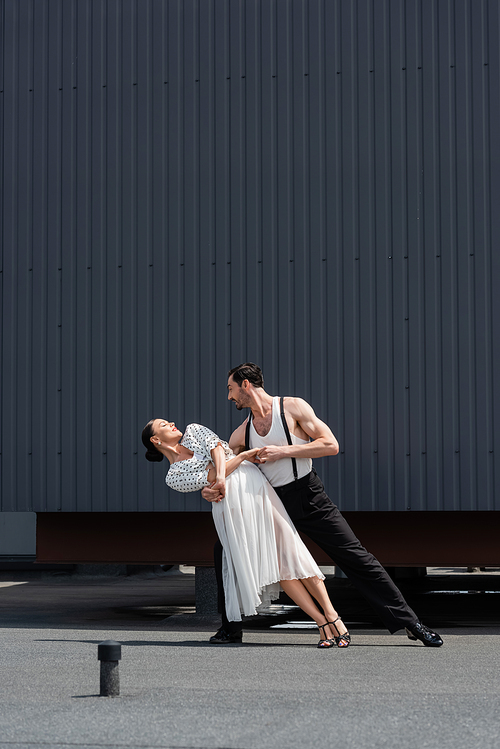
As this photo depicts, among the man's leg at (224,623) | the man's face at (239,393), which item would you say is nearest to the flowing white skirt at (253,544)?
the man's leg at (224,623)

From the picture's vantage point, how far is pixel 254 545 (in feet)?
24.3

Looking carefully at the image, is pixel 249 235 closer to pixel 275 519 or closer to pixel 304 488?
pixel 304 488

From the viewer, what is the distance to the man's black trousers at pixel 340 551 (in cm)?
730

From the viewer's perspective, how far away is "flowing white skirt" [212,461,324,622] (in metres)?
7.38

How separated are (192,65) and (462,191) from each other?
10.1 feet

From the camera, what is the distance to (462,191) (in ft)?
30.7

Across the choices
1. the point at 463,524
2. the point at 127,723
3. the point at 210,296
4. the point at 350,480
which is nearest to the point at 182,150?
the point at 210,296

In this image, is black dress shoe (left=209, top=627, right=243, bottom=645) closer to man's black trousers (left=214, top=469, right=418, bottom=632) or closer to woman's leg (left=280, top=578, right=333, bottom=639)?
man's black trousers (left=214, top=469, right=418, bottom=632)

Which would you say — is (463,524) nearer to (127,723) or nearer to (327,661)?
(327,661)

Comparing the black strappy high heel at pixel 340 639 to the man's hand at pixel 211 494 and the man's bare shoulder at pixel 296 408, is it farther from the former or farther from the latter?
the man's bare shoulder at pixel 296 408

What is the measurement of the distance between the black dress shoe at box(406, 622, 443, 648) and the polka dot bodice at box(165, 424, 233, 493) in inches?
74.3

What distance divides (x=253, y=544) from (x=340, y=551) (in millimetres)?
662

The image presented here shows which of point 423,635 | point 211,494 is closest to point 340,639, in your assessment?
point 423,635

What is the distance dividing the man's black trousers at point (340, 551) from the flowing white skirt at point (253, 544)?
11cm
